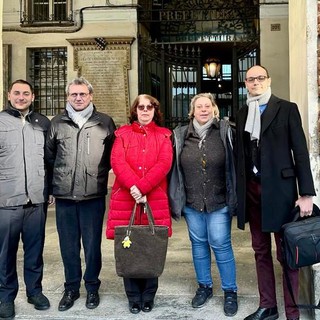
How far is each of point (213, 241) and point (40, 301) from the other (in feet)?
5.28

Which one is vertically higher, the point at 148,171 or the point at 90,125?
the point at 90,125

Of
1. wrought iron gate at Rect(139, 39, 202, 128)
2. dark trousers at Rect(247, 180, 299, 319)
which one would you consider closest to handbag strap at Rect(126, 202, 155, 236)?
dark trousers at Rect(247, 180, 299, 319)

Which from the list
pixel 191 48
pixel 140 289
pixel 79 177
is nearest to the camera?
pixel 79 177

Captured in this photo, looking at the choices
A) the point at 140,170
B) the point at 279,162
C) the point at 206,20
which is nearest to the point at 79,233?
the point at 140,170

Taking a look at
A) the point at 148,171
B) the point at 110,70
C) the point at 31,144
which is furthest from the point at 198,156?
the point at 110,70

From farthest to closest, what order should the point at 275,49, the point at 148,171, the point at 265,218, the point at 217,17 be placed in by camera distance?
the point at 217,17
the point at 275,49
the point at 148,171
the point at 265,218

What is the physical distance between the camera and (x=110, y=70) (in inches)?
450

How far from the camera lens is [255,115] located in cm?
349

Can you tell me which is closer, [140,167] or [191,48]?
[140,167]

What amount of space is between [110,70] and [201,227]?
8.18 meters

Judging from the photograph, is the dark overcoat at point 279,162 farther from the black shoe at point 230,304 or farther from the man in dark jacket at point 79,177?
the man in dark jacket at point 79,177

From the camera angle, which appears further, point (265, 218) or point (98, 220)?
point (98, 220)

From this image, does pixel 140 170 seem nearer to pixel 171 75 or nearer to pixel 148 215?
pixel 148 215

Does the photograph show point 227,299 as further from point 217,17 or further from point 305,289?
point 217,17
